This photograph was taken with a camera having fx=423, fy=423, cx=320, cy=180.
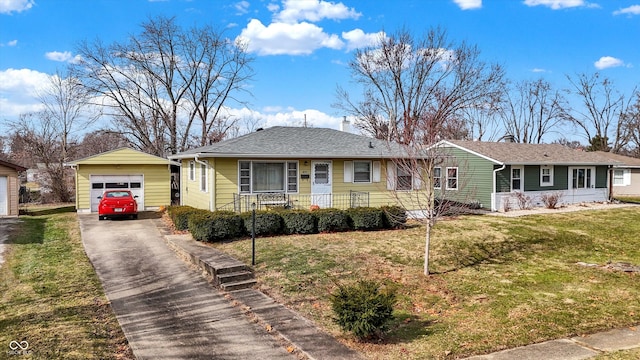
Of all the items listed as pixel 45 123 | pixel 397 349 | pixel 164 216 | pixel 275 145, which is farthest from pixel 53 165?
pixel 397 349

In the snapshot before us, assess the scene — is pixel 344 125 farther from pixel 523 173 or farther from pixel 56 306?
pixel 56 306

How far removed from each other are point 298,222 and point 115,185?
12159mm

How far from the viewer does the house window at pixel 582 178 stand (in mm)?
26019

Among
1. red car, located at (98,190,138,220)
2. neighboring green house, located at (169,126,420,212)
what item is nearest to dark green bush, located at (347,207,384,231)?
neighboring green house, located at (169,126,420,212)

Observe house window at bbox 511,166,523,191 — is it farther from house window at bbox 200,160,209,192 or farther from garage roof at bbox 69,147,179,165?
garage roof at bbox 69,147,179,165

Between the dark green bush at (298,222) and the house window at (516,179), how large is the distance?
45.7 feet

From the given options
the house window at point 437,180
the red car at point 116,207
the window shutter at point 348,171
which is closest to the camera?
the house window at point 437,180

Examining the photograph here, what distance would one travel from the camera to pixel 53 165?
31094 mm

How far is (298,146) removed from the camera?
17.6m

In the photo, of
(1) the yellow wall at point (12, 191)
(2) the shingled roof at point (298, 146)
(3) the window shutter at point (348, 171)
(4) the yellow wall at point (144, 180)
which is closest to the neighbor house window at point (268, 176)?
(2) the shingled roof at point (298, 146)

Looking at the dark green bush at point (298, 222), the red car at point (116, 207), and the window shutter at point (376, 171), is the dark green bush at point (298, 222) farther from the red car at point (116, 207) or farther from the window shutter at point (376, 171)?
the red car at point (116, 207)

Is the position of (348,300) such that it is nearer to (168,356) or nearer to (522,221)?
(168,356)

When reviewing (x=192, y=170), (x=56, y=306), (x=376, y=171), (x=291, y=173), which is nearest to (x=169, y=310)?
(x=56, y=306)

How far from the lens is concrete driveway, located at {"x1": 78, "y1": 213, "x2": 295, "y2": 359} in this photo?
6.18 m
